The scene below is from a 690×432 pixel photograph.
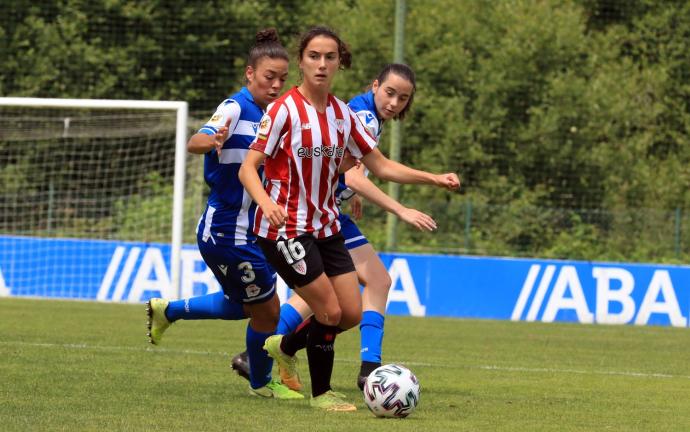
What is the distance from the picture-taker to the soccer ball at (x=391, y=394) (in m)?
6.37

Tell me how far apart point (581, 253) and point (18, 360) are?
12.9 m

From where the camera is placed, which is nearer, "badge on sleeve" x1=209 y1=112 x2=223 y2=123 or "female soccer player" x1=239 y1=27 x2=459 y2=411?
"female soccer player" x1=239 y1=27 x2=459 y2=411

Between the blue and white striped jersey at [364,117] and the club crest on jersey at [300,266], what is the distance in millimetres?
1550

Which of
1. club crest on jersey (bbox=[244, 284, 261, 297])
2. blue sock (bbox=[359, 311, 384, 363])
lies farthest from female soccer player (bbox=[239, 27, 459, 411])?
blue sock (bbox=[359, 311, 384, 363])

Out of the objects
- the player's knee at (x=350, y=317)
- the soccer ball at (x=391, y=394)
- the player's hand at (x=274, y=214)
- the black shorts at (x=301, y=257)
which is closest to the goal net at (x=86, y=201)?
the player's knee at (x=350, y=317)

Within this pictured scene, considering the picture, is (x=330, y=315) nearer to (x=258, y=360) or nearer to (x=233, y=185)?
(x=258, y=360)

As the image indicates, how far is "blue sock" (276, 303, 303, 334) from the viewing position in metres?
8.02

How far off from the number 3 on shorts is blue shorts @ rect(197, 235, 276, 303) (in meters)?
0.84

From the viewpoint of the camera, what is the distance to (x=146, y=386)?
7426 millimetres

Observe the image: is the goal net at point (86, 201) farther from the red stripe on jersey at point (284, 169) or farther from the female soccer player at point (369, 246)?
the red stripe on jersey at point (284, 169)

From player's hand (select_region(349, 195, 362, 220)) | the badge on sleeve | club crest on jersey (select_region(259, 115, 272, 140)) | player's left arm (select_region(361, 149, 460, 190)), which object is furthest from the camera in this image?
player's hand (select_region(349, 195, 362, 220))

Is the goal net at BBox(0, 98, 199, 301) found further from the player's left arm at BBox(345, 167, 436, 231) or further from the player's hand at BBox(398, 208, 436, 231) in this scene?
the player's hand at BBox(398, 208, 436, 231)

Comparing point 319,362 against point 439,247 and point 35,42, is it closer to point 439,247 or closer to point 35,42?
point 439,247

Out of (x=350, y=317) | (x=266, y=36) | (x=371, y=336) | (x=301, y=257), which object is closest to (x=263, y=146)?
(x=301, y=257)
